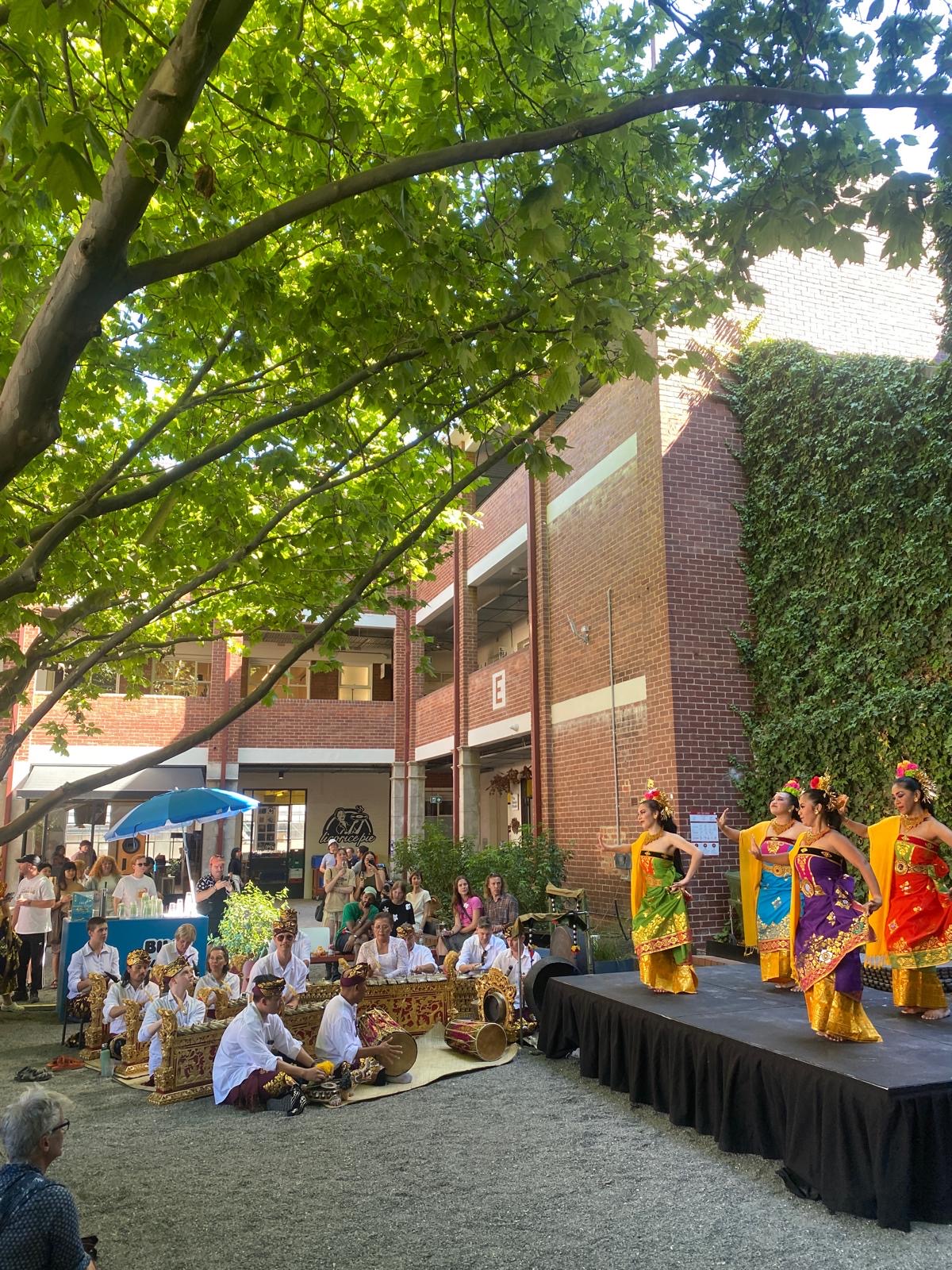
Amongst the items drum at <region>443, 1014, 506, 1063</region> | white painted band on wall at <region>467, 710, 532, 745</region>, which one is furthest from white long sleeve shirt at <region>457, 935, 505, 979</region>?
white painted band on wall at <region>467, 710, 532, 745</region>

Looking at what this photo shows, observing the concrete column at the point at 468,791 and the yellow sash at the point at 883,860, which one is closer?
the yellow sash at the point at 883,860

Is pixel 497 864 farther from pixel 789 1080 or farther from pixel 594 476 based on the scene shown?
pixel 789 1080

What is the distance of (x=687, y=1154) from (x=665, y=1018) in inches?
40.0

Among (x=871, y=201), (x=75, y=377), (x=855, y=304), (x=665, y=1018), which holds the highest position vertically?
(x=855, y=304)

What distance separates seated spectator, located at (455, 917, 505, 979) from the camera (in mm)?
9867

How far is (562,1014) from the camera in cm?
822

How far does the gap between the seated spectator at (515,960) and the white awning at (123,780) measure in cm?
1290

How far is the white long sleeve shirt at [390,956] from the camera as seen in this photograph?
32.1 feet

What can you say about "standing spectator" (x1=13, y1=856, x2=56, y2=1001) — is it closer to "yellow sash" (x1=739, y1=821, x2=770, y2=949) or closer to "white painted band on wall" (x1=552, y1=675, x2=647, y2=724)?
"white painted band on wall" (x1=552, y1=675, x2=647, y2=724)

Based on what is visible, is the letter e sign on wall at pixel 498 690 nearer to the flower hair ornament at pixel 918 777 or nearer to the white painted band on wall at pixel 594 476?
the white painted band on wall at pixel 594 476

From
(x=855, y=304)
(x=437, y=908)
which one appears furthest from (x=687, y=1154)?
(x=855, y=304)

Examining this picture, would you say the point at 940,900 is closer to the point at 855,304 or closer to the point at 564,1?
the point at 564,1

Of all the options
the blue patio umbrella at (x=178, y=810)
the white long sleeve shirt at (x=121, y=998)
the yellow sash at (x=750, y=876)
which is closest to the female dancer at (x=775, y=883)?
the yellow sash at (x=750, y=876)

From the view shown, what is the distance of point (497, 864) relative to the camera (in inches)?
539
